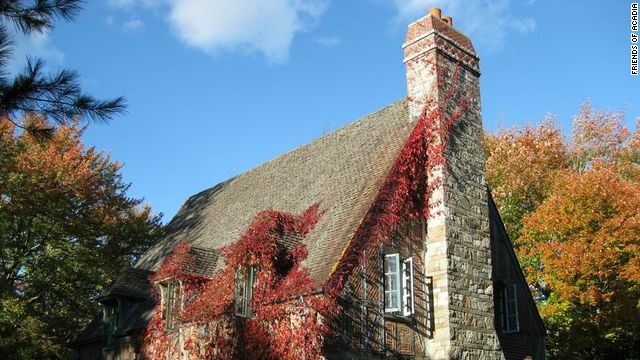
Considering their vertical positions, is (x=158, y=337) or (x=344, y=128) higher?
(x=344, y=128)

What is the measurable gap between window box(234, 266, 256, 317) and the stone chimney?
13.1 feet

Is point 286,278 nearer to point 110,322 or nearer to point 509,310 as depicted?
point 509,310

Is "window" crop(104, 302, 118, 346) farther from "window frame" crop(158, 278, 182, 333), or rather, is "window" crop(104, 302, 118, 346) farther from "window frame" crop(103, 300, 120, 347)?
"window frame" crop(158, 278, 182, 333)

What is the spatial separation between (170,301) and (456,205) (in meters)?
7.22

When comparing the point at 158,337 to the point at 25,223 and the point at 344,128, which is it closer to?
the point at 344,128

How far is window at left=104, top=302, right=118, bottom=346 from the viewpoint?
18.8 metres

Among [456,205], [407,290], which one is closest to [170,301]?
[407,290]

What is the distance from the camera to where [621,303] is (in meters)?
24.0

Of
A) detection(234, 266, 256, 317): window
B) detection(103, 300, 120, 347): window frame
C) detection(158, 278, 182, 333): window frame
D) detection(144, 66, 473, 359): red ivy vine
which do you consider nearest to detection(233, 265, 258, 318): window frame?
detection(234, 266, 256, 317): window

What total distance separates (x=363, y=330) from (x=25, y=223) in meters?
16.7

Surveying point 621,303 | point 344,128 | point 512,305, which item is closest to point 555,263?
point 621,303

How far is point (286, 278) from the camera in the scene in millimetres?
14539

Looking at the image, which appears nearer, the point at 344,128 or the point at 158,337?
the point at 158,337

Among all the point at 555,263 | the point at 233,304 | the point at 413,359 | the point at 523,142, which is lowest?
the point at 413,359
